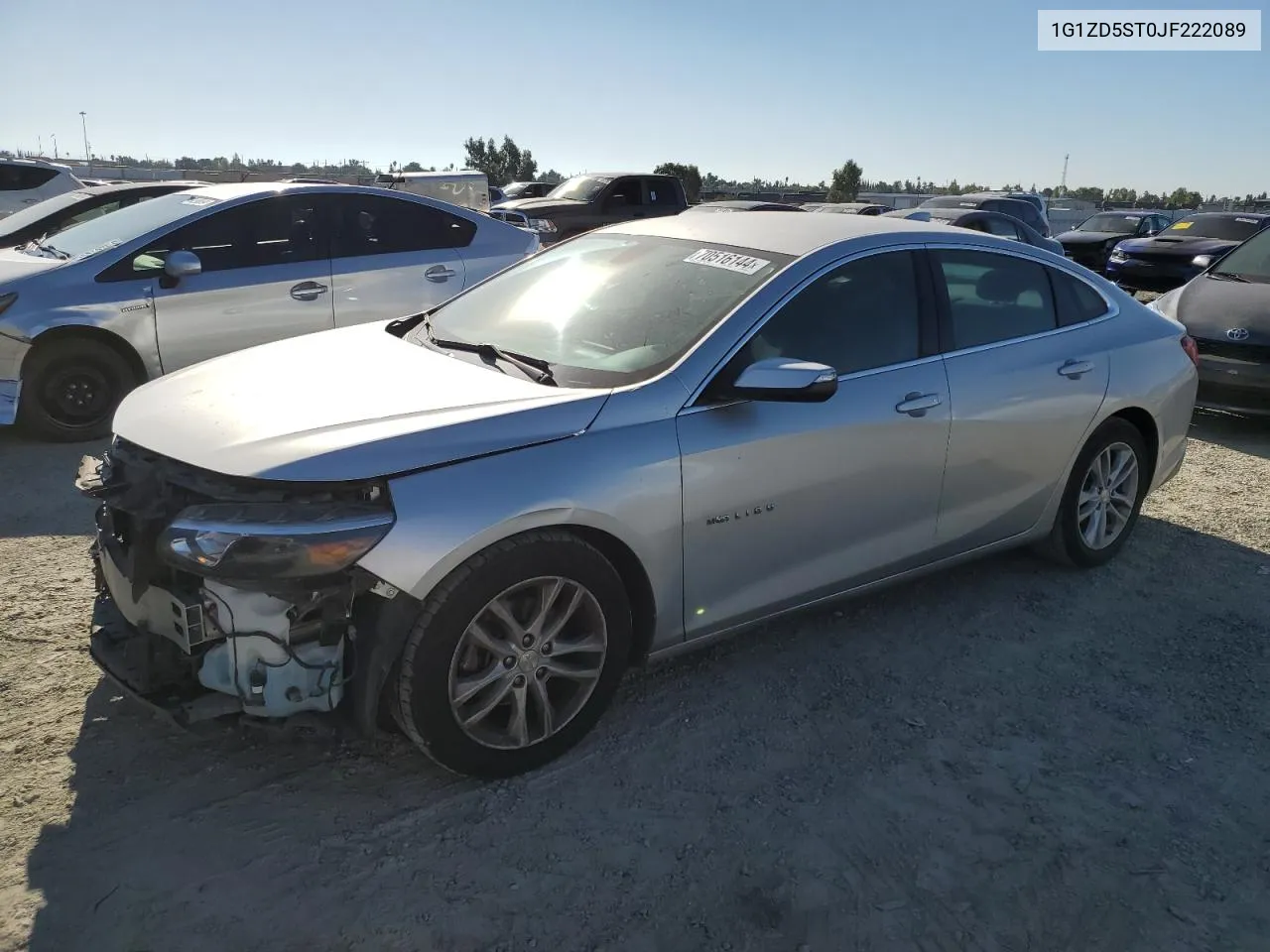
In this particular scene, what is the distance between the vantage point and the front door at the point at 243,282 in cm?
627

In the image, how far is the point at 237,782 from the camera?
2871 millimetres

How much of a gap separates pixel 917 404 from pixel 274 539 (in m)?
2.34

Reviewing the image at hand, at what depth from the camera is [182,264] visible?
5980 millimetres

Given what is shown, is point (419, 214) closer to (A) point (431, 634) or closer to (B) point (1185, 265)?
(A) point (431, 634)

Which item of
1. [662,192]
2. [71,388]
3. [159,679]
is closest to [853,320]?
[159,679]

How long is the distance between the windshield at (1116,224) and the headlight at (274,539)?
66.0 ft

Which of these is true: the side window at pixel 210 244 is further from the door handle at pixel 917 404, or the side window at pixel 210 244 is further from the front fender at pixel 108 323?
the door handle at pixel 917 404

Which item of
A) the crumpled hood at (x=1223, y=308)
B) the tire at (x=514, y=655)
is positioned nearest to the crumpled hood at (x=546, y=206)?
the crumpled hood at (x=1223, y=308)

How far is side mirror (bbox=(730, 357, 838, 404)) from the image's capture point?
300 cm

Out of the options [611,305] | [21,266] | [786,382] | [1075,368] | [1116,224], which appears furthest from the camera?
[1116,224]

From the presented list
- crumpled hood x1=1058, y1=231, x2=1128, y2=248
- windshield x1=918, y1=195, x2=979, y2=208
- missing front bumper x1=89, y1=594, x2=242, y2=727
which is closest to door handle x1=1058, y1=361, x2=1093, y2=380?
missing front bumper x1=89, y1=594, x2=242, y2=727

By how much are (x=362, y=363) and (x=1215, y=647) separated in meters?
3.62

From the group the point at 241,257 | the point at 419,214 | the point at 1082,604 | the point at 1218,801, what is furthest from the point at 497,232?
the point at 1218,801

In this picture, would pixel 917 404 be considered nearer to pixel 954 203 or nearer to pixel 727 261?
pixel 727 261
